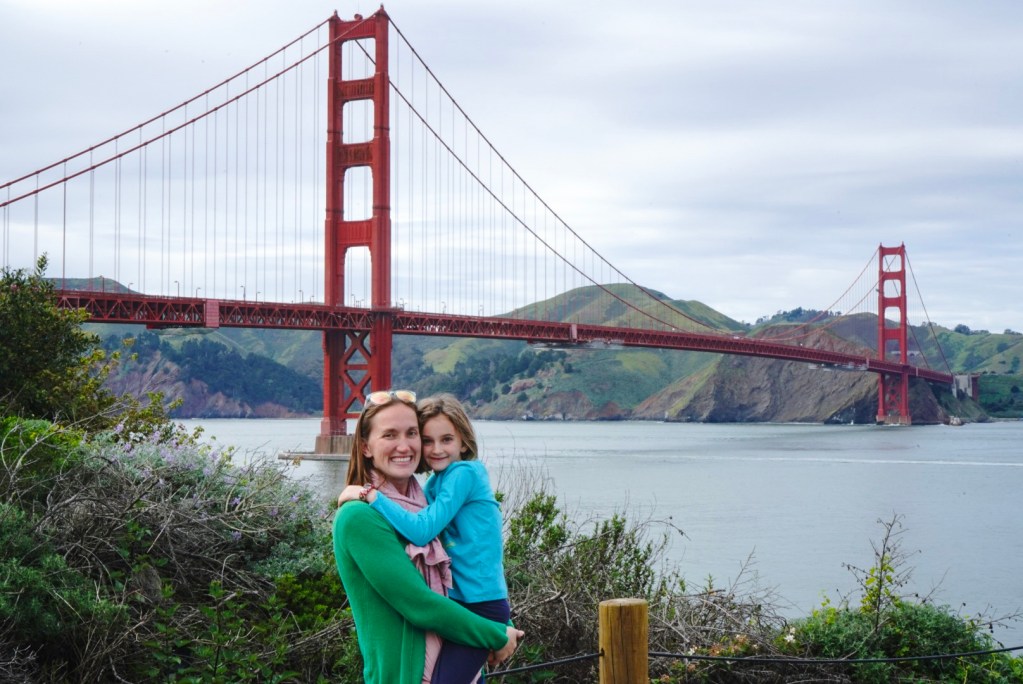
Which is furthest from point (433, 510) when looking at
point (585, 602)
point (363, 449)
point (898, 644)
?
point (898, 644)

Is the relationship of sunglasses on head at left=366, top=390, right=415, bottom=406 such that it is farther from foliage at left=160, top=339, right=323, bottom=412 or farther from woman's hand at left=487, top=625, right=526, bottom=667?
foliage at left=160, top=339, right=323, bottom=412

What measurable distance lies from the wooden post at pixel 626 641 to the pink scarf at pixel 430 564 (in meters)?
0.82

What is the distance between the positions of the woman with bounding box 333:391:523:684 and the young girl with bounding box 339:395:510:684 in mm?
46

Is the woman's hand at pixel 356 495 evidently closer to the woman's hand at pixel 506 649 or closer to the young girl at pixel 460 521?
the young girl at pixel 460 521

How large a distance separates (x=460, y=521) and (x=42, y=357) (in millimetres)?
10138

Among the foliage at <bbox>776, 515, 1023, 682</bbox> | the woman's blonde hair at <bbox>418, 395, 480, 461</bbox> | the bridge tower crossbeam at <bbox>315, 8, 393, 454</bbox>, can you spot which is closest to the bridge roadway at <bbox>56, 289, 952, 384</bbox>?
the bridge tower crossbeam at <bbox>315, 8, 393, 454</bbox>

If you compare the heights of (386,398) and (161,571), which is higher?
(386,398)

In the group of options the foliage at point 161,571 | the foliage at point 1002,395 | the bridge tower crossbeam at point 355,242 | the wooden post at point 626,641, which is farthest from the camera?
the foliage at point 1002,395

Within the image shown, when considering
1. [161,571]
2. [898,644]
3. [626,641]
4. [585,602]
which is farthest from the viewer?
[898,644]

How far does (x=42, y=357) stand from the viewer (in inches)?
475

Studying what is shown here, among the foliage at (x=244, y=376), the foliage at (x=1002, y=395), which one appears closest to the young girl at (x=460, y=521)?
the foliage at (x=244, y=376)

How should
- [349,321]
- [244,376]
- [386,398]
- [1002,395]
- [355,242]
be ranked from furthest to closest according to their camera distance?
[1002,395]
[244,376]
[355,242]
[349,321]
[386,398]

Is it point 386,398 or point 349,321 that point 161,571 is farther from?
point 349,321

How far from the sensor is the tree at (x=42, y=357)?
1114 cm
